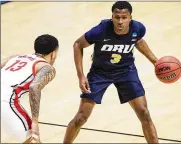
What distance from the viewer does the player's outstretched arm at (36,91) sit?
3.95 metres

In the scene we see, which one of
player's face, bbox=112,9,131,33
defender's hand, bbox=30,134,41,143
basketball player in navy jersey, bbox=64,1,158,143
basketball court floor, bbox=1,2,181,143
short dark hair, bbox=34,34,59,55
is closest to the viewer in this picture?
defender's hand, bbox=30,134,41,143

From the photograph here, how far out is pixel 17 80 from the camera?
13.7ft

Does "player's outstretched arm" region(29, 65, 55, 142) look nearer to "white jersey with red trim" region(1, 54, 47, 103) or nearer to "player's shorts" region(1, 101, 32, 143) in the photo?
"white jersey with red trim" region(1, 54, 47, 103)

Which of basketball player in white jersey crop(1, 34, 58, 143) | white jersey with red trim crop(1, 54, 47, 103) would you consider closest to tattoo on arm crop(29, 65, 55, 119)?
basketball player in white jersey crop(1, 34, 58, 143)

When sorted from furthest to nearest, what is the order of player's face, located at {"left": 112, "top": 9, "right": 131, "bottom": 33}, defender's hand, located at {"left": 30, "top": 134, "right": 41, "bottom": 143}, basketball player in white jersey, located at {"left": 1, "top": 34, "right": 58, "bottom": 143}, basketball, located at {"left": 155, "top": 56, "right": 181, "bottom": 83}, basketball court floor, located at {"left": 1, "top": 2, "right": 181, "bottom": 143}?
basketball court floor, located at {"left": 1, "top": 2, "right": 181, "bottom": 143}
basketball, located at {"left": 155, "top": 56, "right": 181, "bottom": 83}
player's face, located at {"left": 112, "top": 9, "right": 131, "bottom": 33}
basketball player in white jersey, located at {"left": 1, "top": 34, "right": 58, "bottom": 143}
defender's hand, located at {"left": 30, "top": 134, "right": 41, "bottom": 143}

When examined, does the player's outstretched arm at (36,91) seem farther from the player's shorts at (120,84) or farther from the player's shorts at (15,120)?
the player's shorts at (120,84)

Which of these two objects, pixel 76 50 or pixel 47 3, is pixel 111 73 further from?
pixel 47 3

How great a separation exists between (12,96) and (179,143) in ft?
8.22

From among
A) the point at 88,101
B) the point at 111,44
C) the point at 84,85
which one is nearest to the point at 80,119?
the point at 88,101

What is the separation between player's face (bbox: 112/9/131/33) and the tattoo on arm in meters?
1.18

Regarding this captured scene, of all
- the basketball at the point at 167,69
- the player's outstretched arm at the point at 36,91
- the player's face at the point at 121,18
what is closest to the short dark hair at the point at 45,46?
the player's outstretched arm at the point at 36,91

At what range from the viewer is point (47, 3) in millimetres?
14016

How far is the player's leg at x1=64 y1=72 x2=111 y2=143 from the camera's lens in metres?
5.19

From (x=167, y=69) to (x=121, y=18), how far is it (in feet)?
3.15
